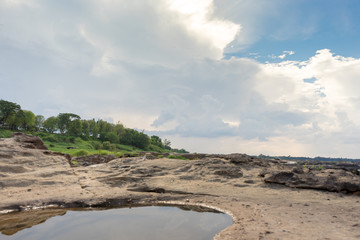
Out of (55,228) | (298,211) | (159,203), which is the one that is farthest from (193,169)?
(55,228)

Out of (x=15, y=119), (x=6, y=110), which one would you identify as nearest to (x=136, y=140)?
(x=15, y=119)

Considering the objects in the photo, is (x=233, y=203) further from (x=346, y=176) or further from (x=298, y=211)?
(x=346, y=176)

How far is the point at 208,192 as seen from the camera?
1055 cm

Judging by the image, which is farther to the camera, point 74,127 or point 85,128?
point 85,128

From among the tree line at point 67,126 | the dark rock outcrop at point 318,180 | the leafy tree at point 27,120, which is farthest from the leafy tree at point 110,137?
the dark rock outcrop at point 318,180

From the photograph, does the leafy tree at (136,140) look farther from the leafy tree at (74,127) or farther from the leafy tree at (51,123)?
the leafy tree at (51,123)

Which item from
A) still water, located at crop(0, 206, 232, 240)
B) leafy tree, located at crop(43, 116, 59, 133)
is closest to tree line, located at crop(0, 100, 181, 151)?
leafy tree, located at crop(43, 116, 59, 133)

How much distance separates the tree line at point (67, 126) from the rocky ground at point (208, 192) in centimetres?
6306

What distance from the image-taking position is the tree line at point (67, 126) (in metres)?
66.2

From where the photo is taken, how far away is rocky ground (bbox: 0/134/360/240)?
6.17 metres

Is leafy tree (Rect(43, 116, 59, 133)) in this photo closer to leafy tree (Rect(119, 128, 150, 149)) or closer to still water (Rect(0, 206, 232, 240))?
leafy tree (Rect(119, 128, 150, 149))

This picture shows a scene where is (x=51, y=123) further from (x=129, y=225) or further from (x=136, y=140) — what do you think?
(x=129, y=225)

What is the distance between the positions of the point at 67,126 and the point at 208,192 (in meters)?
83.1

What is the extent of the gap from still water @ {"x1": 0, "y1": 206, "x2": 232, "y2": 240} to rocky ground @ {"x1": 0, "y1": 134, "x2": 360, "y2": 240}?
510mm
